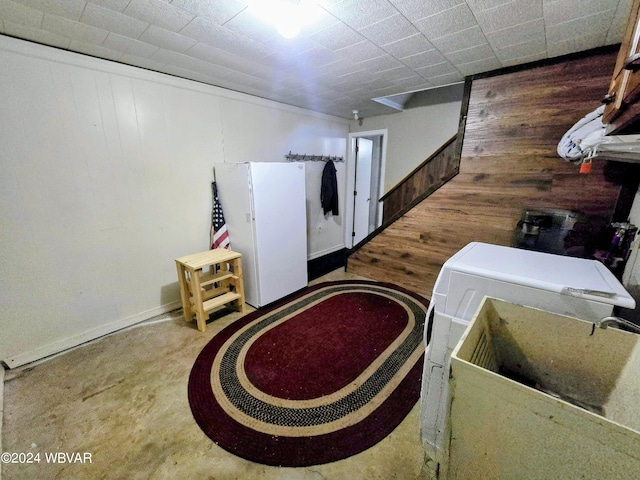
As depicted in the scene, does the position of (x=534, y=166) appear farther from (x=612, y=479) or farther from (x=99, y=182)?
(x=99, y=182)

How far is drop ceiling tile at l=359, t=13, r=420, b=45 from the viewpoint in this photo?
156 centimetres

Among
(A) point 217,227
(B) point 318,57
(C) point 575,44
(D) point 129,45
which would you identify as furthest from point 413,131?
(D) point 129,45

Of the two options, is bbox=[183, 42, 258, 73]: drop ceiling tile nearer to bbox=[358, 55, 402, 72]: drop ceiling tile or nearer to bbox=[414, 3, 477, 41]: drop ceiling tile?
bbox=[358, 55, 402, 72]: drop ceiling tile

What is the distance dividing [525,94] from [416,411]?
8.88 ft

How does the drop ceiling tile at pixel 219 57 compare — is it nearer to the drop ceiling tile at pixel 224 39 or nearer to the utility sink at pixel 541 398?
the drop ceiling tile at pixel 224 39

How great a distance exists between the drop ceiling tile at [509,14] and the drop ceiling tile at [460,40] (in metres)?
0.07

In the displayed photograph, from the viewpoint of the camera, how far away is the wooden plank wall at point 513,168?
2.05 meters

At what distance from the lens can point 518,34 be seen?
5.62ft

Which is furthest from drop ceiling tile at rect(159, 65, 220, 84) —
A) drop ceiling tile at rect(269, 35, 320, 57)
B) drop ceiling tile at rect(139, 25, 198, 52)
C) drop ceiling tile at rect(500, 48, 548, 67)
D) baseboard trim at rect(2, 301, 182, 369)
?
drop ceiling tile at rect(500, 48, 548, 67)

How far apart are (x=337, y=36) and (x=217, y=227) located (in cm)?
211

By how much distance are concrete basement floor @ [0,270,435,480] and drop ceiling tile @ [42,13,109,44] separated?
2324 mm

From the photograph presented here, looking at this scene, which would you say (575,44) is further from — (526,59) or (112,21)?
(112,21)

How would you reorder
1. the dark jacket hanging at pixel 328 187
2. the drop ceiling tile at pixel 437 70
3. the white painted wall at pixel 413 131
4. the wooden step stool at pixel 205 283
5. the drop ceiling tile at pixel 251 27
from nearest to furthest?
1. the drop ceiling tile at pixel 251 27
2. the drop ceiling tile at pixel 437 70
3. the wooden step stool at pixel 205 283
4. the white painted wall at pixel 413 131
5. the dark jacket hanging at pixel 328 187

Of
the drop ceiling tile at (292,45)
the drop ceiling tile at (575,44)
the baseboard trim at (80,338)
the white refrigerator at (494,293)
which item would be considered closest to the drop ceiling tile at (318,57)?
the drop ceiling tile at (292,45)
